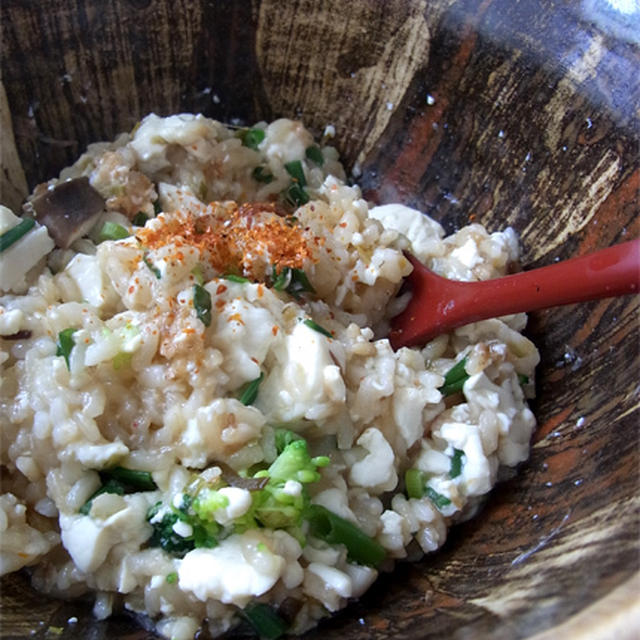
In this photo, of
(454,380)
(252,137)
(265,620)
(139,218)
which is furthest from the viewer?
(252,137)

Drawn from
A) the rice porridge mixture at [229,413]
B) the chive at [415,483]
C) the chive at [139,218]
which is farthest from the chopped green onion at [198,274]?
the chive at [415,483]

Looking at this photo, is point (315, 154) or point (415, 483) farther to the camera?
point (315, 154)

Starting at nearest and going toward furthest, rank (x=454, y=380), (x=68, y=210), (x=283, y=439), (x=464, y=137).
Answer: (x=283, y=439)
(x=454, y=380)
(x=68, y=210)
(x=464, y=137)

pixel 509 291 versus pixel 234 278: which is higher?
pixel 509 291

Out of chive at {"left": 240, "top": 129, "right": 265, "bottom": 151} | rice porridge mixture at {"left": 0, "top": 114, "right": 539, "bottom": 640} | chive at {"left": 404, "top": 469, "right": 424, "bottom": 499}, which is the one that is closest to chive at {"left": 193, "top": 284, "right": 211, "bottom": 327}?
rice porridge mixture at {"left": 0, "top": 114, "right": 539, "bottom": 640}

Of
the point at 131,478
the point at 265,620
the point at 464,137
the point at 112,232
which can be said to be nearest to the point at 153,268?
the point at 112,232

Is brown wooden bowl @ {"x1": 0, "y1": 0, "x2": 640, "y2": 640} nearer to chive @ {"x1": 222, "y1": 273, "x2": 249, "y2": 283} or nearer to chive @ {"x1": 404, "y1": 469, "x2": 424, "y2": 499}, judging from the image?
chive @ {"x1": 404, "y1": 469, "x2": 424, "y2": 499}

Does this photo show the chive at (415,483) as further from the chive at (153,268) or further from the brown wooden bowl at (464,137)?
the chive at (153,268)

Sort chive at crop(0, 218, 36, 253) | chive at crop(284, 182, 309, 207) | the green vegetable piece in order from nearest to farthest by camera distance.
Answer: the green vegetable piece, chive at crop(0, 218, 36, 253), chive at crop(284, 182, 309, 207)

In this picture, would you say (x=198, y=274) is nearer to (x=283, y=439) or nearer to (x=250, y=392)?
(x=250, y=392)
